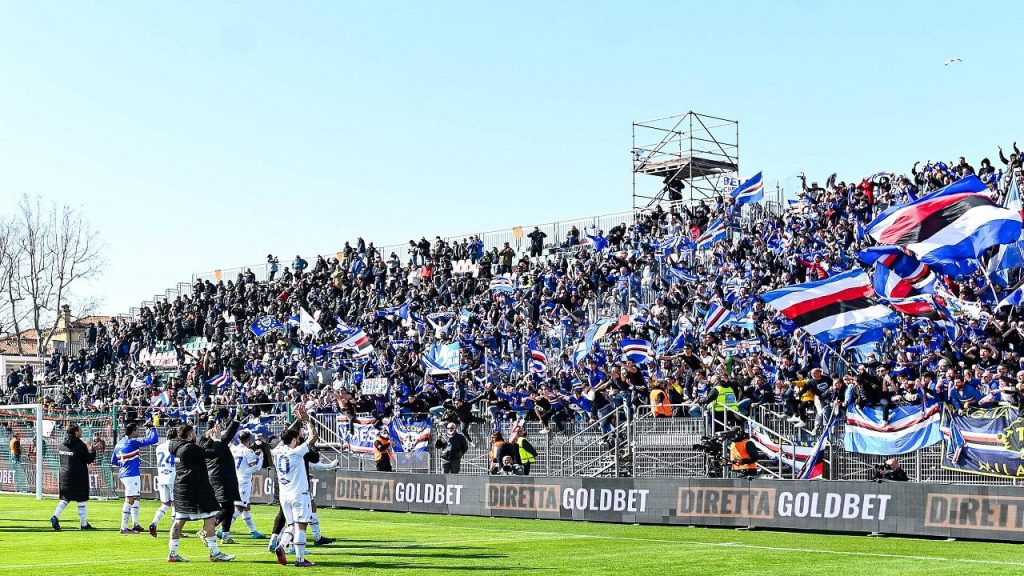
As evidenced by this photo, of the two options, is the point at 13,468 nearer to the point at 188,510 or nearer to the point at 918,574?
the point at 188,510

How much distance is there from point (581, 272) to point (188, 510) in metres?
23.0

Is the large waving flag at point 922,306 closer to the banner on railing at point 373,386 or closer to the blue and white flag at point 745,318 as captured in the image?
the blue and white flag at point 745,318

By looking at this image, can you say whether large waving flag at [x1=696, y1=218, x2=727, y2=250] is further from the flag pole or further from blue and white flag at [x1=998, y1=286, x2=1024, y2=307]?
blue and white flag at [x1=998, y1=286, x2=1024, y2=307]

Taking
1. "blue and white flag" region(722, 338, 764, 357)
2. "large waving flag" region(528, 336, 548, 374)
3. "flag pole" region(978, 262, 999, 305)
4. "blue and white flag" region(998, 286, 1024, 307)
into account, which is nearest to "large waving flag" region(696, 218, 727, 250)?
"large waving flag" region(528, 336, 548, 374)

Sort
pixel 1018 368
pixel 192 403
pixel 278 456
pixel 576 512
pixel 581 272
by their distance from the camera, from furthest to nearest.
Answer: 1. pixel 192 403
2. pixel 581 272
3. pixel 576 512
4. pixel 1018 368
5. pixel 278 456

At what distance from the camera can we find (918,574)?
53.4ft

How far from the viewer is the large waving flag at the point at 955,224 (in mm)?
23141

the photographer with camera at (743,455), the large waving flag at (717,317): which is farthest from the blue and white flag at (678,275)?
the photographer with camera at (743,455)

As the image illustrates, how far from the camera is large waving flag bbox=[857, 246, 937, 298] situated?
24.6 metres

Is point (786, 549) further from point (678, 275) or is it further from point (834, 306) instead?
point (678, 275)

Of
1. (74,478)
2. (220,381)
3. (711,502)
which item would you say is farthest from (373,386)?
(711,502)

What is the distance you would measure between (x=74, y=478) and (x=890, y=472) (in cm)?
1617

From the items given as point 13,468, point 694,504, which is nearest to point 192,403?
point 13,468

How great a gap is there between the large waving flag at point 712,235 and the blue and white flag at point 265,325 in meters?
19.0
